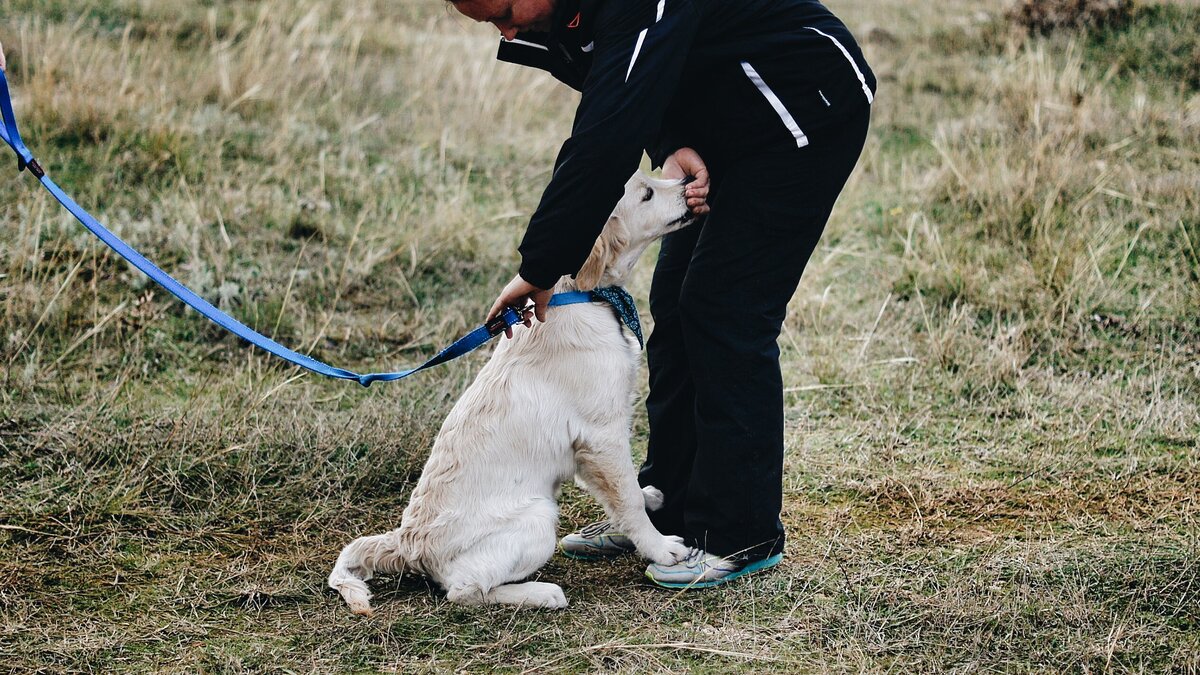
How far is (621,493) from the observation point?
9.87 feet

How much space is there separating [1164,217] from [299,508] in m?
4.50

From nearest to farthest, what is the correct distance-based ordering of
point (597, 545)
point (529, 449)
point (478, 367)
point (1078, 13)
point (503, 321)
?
point (503, 321) → point (529, 449) → point (597, 545) → point (478, 367) → point (1078, 13)

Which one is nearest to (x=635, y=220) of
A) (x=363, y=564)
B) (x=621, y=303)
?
(x=621, y=303)

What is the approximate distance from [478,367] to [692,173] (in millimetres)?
1801

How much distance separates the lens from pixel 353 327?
486cm

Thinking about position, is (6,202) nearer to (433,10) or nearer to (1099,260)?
(1099,260)

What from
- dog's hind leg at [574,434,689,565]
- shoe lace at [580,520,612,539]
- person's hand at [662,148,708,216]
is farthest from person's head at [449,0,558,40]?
shoe lace at [580,520,612,539]

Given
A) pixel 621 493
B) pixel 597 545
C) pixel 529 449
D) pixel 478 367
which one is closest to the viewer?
pixel 529 449

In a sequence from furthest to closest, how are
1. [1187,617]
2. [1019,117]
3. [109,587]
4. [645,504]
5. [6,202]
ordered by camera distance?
[1019,117] → [6,202] → [645,504] → [109,587] → [1187,617]

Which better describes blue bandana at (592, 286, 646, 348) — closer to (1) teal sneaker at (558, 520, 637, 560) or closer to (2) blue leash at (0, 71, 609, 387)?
(2) blue leash at (0, 71, 609, 387)

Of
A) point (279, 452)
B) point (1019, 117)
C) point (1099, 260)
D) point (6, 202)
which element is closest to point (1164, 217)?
point (1099, 260)

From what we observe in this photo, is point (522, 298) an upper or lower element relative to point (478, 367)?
upper

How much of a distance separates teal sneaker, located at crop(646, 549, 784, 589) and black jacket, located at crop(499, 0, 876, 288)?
0.97 m

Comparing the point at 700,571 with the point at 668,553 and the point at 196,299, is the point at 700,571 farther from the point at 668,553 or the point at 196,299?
the point at 196,299
